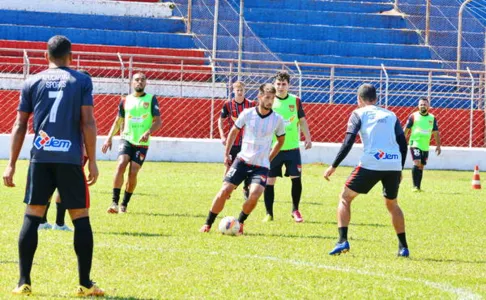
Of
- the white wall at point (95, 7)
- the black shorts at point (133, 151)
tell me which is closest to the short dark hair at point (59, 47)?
the black shorts at point (133, 151)

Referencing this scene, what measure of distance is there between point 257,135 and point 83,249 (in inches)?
193

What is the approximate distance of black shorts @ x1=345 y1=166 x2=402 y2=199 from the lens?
1020 cm

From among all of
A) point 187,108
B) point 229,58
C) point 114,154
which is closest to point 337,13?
point 229,58

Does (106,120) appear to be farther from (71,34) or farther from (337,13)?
(337,13)

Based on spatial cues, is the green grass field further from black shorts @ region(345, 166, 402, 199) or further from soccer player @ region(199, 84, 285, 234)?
black shorts @ region(345, 166, 402, 199)

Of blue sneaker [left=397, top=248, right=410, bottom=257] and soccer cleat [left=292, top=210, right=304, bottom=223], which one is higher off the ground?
blue sneaker [left=397, top=248, right=410, bottom=257]

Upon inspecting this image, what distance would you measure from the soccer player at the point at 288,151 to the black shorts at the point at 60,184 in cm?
669

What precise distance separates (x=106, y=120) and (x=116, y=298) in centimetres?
2047

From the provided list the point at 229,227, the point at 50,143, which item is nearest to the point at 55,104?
the point at 50,143

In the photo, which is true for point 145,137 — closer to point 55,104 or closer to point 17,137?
point 17,137

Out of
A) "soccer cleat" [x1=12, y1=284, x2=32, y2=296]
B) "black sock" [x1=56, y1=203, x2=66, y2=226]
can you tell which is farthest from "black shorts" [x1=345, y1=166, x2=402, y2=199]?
"soccer cleat" [x1=12, y1=284, x2=32, y2=296]

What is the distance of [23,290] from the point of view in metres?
7.18

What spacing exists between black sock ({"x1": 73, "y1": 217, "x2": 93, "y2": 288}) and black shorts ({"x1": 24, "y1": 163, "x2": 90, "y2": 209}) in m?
0.16

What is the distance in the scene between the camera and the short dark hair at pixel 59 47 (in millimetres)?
7227
